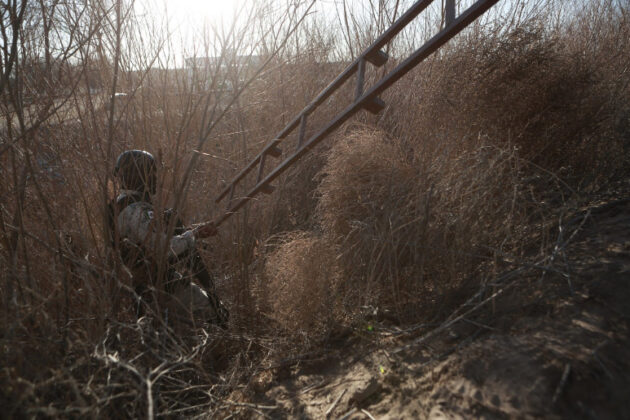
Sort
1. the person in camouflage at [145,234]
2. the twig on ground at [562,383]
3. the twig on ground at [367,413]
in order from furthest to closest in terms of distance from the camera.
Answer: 1. the person in camouflage at [145,234]
2. the twig on ground at [367,413]
3. the twig on ground at [562,383]

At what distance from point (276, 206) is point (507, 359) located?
2.36 m

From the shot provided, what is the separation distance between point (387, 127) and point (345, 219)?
2.25m

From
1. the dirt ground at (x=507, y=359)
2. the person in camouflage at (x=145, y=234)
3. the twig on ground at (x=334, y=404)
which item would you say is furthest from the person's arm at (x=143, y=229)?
the twig on ground at (x=334, y=404)

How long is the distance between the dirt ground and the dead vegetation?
10 cm

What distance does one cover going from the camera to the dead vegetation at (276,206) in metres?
2.00

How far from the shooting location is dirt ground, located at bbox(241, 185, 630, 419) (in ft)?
4.63

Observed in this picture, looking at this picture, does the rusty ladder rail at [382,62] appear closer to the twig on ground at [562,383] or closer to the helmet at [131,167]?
the helmet at [131,167]

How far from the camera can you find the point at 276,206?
3.62 metres

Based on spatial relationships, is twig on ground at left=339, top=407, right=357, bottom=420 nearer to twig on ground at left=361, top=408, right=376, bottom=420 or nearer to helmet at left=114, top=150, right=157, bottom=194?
twig on ground at left=361, top=408, right=376, bottom=420

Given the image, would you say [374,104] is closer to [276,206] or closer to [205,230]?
[205,230]

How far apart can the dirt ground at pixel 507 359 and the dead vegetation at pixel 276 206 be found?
98mm

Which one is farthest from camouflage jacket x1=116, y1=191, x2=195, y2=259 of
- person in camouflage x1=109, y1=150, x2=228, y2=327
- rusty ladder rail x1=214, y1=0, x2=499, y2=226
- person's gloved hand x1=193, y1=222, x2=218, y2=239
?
rusty ladder rail x1=214, y1=0, x2=499, y2=226

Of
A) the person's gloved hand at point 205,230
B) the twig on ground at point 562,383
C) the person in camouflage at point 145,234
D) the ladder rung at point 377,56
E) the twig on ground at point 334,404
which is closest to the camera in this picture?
the twig on ground at point 562,383

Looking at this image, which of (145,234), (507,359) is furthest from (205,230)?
(507,359)
